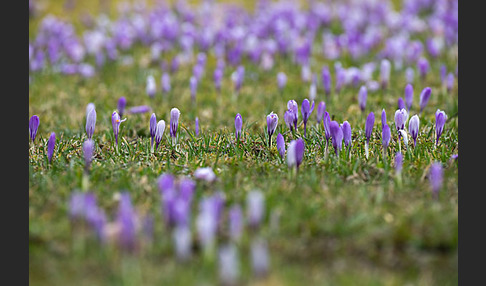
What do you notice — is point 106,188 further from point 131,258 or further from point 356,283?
point 356,283

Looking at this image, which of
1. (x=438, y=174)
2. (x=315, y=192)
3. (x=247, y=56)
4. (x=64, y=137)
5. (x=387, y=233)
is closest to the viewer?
(x=387, y=233)

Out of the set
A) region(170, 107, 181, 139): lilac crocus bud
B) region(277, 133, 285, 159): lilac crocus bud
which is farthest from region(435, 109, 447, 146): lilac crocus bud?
region(170, 107, 181, 139): lilac crocus bud

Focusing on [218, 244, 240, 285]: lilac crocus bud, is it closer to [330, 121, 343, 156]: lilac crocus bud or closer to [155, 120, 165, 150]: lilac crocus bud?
[330, 121, 343, 156]: lilac crocus bud

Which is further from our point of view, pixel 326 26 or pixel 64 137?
pixel 326 26

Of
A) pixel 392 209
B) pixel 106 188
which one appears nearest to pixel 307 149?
pixel 392 209

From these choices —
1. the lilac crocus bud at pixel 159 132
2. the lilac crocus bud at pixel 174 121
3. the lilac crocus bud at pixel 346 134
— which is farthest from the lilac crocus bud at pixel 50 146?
the lilac crocus bud at pixel 346 134

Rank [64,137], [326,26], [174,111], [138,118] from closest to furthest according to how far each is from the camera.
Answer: [174,111] → [64,137] → [138,118] → [326,26]

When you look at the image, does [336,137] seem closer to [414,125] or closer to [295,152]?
[295,152]

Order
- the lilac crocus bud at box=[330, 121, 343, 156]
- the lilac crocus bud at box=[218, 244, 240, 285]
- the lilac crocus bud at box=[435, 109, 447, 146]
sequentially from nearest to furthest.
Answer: the lilac crocus bud at box=[218, 244, 240, 285] → the lilac crocus bud at box=[330, 121, 343, 156] → the lilac crocus bud at box=[435, 109, 447, 146]

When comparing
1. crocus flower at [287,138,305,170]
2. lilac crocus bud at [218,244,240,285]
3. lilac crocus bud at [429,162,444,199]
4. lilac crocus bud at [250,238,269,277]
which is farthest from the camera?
crocus flower at [287,138,305,170]
